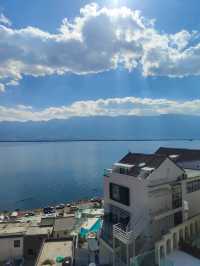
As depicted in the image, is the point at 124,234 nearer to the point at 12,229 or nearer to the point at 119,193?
the point at 119,193

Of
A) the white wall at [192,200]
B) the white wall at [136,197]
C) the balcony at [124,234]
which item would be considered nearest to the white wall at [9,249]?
the white wall at [136,197]

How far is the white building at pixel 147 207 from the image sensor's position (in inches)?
1061

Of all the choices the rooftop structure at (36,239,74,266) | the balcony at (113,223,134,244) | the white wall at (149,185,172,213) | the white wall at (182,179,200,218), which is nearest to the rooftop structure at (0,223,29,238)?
the rooftop structure at (36,239,74,266)

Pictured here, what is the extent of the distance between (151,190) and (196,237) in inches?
226

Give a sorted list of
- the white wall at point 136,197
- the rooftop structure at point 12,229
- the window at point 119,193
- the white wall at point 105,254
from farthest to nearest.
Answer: the rooftop structure at point 12,229, the window at point 119,193, the white wall at point 105,254, the white wall at point 136,197

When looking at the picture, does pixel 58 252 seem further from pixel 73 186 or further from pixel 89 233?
pixel 73 186

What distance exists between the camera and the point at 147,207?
27688 millimetres

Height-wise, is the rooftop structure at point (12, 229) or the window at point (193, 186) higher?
the window at point (193, 186)

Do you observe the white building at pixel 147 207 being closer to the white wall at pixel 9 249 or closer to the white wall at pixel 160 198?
the white wall at pixel 160 198

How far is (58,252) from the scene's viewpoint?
32.2 meters

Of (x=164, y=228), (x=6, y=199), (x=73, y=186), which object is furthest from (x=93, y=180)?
(x=164, y=228)

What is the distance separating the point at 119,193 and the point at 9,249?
16100 mm

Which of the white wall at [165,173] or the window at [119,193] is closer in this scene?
the white wall at [165,173]

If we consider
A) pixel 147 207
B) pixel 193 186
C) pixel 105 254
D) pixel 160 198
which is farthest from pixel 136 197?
pixel 193 186
